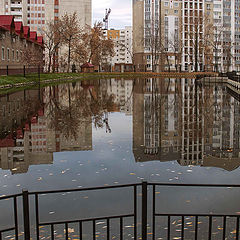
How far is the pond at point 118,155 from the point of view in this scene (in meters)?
6.60

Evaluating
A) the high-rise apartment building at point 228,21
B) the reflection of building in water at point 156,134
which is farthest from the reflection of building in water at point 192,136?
the high-rise apartment building at point 228,21

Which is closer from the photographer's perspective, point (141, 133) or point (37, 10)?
point (141, 133)

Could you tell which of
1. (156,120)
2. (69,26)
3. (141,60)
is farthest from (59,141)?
(141,60)

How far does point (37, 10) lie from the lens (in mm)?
119688

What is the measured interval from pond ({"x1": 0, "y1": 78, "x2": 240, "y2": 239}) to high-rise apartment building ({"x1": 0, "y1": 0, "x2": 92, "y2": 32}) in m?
99.4

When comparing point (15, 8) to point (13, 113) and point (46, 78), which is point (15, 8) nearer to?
point (46, 78)

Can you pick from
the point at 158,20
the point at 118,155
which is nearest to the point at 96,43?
the point at 158,20

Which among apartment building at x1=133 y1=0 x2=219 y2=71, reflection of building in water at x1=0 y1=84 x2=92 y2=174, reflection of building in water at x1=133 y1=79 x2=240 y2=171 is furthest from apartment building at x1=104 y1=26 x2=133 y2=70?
reflection of building in water at x1=0 y1=84 x2=92 y2=174

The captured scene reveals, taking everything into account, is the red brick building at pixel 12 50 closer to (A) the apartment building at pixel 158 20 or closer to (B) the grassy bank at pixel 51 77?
(B) the grassy bank at pixel 51 77

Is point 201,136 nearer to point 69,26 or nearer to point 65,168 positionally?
point 65,168

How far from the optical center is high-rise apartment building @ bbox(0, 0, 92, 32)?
113 m

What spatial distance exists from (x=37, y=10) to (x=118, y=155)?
4607 inches

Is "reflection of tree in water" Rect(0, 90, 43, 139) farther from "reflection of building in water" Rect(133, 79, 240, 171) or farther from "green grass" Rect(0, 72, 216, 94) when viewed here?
"green grass" Rect(0, 72, 216, 94)

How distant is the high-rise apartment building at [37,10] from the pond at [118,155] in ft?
326
